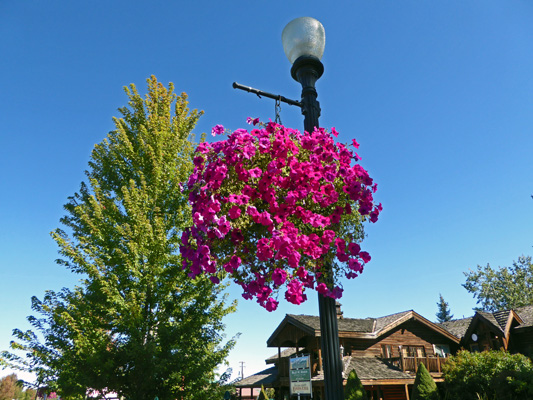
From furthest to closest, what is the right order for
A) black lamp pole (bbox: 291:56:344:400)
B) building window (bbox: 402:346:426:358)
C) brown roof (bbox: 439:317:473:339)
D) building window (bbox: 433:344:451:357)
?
brown roof (bbox: 439:317:473:339)
building window (bbox: 433:344:451:357)
building window (bbox: 402:346:426:358)
black lamp pole (bbox: 291:56:344:400)

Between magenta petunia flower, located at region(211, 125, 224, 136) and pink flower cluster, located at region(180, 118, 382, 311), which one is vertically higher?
magenta petunia flower, located at region(211, 125, 224, 136)

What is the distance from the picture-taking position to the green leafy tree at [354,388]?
17634 mm

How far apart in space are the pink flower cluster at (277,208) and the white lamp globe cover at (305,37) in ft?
4.12

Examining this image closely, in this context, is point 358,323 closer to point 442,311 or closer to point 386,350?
point 386,350

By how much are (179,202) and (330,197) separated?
299 inches

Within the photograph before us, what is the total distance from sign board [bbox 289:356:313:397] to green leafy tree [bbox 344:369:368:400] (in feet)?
31.6

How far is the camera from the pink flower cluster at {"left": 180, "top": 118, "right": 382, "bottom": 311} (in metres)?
3.05

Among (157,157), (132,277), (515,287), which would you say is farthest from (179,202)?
(515,287)

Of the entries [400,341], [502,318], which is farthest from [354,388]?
[502,318]

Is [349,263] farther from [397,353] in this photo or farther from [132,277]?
[397,353]

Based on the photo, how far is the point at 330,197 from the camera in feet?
10.6

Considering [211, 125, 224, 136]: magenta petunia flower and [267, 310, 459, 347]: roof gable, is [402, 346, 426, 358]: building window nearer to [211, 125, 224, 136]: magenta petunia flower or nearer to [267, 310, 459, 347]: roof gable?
[267, 310, 459, 347]: roof gable

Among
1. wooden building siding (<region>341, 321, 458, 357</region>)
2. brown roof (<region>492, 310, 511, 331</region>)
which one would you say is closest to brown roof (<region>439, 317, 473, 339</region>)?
wooden building siding (<region>341, 321, 458, 357</region>)

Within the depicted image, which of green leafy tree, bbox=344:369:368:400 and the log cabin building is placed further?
the log cabin building
